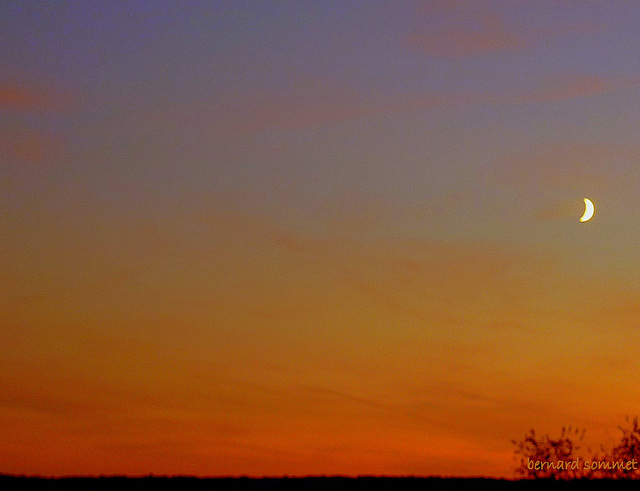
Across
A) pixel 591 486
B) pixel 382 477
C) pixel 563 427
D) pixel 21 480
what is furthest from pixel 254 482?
pixel 563 427

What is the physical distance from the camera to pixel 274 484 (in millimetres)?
34125

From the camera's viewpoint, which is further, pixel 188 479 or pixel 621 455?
pixel 621 455

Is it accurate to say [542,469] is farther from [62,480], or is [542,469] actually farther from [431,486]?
[62,480]

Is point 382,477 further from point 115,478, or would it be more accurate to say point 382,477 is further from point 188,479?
point 115,478

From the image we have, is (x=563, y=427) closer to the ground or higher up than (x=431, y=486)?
higher up

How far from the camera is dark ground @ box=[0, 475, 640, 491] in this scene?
32.4m

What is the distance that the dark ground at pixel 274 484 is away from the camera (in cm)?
3244

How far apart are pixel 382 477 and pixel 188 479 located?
6.82 m

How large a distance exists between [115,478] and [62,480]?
1712mm

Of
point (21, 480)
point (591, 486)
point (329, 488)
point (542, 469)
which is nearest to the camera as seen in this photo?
point (21, 480)

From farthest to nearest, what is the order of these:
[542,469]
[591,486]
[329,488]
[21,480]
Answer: [542,469] → [591,486] → [329,488] → [21,480]

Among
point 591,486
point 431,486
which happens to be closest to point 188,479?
point 431,486

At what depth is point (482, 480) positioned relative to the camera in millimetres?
35875

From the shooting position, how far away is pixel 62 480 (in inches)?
1287
